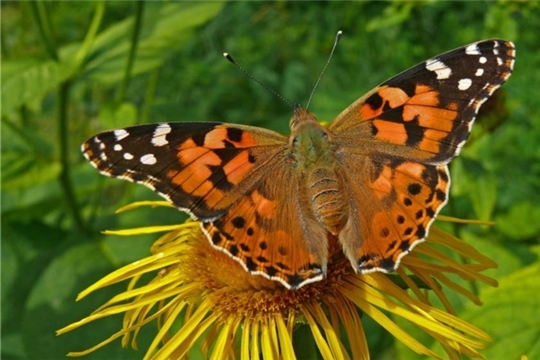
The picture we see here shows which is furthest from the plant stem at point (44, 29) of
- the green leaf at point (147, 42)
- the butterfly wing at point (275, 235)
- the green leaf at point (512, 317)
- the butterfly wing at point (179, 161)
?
the green leaf at point (512, 317)

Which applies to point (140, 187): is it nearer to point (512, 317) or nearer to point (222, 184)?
point (222, 184)

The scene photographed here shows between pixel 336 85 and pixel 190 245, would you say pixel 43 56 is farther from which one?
pixel 336 85

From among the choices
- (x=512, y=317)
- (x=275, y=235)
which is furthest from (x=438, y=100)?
(x=512, y=317)

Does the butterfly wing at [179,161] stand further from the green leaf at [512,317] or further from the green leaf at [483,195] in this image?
the green leaf at [483,195]

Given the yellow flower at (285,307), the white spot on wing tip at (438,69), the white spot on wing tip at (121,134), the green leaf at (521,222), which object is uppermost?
the white spot on wing tip at (438,69)

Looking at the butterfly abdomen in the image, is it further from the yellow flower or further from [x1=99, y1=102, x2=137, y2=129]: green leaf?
[x1=99, y1=102, x2=137, y2=129]: green leaf
